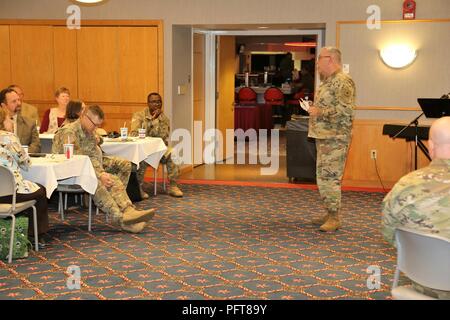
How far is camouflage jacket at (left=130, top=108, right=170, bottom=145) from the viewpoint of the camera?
26.6ft

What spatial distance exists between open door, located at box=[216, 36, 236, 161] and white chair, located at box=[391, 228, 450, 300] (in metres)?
8.28

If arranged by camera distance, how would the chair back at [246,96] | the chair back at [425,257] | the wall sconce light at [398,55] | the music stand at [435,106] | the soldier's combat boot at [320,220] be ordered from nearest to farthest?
the chair back at [425,257], the soldier's combat boot at [320,220], the music stand at [435,106], the wall sconce light at [398,55], the chair back at [246,96]

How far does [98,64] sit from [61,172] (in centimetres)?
453

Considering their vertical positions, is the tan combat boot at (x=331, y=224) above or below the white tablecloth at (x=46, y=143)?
below

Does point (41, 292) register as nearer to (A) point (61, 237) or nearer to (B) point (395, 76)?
(A) point (61, 237)

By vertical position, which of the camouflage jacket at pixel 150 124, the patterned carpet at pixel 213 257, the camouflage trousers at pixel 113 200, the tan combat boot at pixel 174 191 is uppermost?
the camouflage jacket at pixel 150 124

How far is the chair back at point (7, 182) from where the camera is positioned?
4906 mm

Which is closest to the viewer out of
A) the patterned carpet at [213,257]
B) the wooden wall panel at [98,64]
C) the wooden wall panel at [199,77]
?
the patterned carpet at [213,257]

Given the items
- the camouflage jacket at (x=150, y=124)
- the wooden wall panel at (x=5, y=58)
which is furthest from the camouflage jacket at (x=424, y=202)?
the wooden wall panel at (x=5, y=58)

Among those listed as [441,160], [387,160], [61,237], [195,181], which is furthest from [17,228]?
[387,160]

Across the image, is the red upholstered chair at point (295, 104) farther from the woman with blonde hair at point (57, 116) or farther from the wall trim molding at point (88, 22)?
the woman with blonde hair at point (57, 116)

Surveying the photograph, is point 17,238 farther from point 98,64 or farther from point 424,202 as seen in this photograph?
point 98,64

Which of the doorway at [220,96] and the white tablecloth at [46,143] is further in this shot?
the doorway at [220,96]

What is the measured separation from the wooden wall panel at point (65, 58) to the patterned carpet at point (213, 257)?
3341mm
